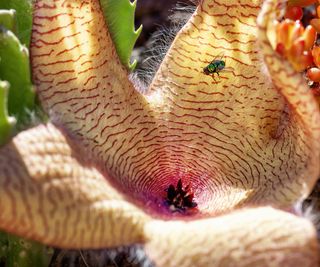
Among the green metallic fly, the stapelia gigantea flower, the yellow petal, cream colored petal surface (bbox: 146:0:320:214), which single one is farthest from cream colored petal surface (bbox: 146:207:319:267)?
the green metallic fly

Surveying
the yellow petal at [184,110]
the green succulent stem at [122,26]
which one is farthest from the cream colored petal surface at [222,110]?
the green succulent stem at [122,26]

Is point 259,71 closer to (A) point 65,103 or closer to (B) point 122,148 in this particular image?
(B) point 122,148

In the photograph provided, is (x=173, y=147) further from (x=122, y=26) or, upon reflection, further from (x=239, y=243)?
(x=239, y=243)

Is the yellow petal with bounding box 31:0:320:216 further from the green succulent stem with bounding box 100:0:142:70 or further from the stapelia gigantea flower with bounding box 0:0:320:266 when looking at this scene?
the green succulent stem with bounding box 100:0:142:70

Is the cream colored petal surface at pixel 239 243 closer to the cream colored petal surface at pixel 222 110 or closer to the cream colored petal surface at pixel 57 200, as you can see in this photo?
the cream colored petal surface at pixel 57 200

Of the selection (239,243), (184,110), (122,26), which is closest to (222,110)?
(184,110)

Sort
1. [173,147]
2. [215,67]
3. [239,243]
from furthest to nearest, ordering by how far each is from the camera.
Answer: [173,147]
[215,67]
[239,243]

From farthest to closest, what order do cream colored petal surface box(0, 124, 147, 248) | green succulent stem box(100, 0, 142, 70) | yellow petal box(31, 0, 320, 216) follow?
green succulent stem box(100, 0, 142, 70) → yellow petal box(31, 0, 320, 216) → cream colored petal surface box(0, 124, 147, 248)
